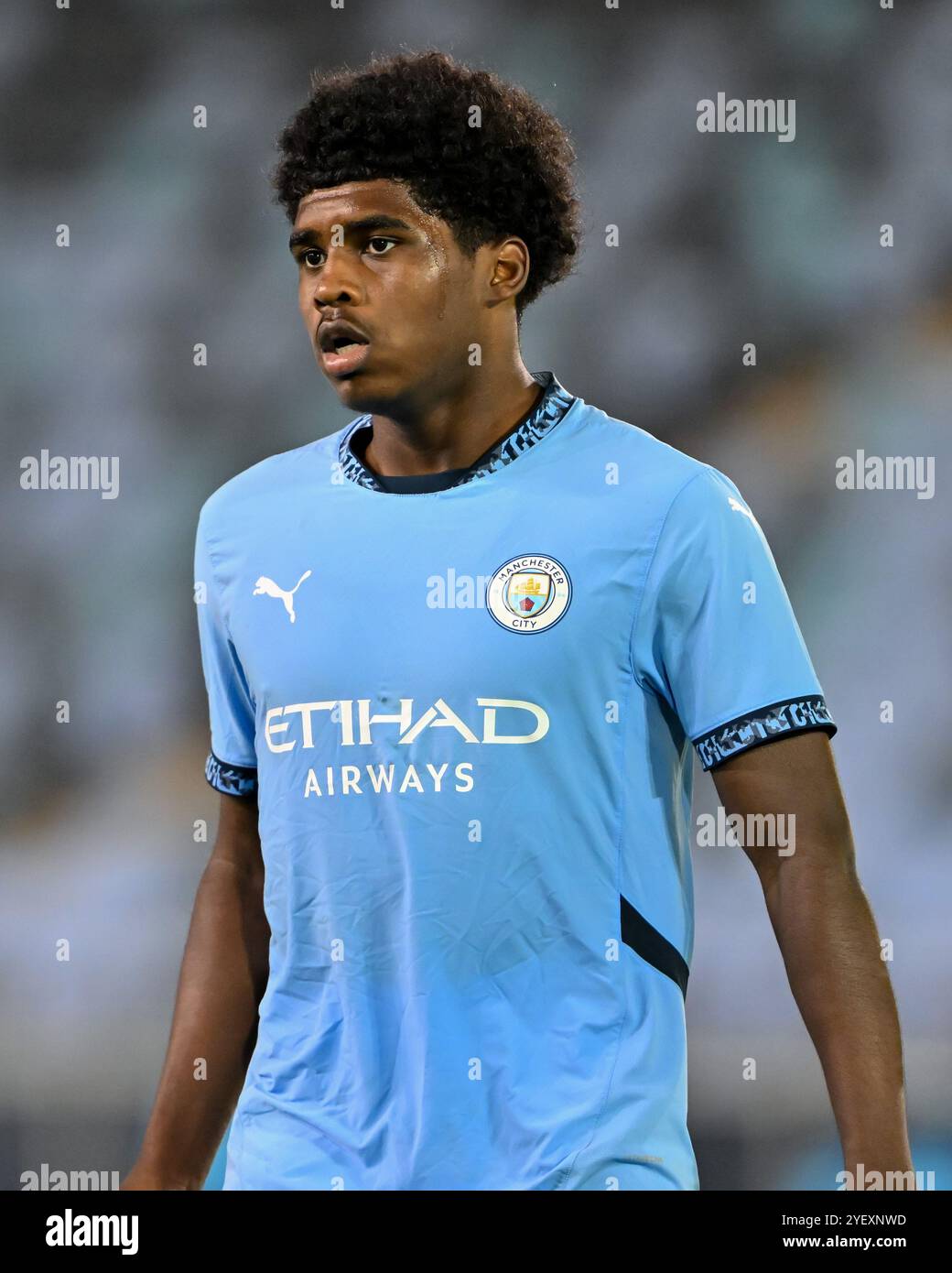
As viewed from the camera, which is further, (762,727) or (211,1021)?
(211,1021)

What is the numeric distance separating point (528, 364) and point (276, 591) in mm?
1671

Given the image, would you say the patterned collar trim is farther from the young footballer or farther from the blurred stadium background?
the blurred stadium background

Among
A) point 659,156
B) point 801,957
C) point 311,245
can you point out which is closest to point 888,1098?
point 801,957

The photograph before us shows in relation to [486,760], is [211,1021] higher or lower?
lower

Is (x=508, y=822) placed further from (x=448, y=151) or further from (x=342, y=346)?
(x=448, y=151)

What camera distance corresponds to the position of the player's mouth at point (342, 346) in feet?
5.52

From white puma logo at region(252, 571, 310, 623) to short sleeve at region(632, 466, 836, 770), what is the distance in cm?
34

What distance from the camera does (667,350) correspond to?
3.34 m

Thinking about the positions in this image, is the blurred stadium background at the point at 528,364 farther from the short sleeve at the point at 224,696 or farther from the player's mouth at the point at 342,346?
the player's mouth at the point at 342,346

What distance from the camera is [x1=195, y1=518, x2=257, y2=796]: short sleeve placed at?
1.84 metres

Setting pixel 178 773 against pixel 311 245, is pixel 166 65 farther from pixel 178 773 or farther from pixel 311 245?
pixel 311 245

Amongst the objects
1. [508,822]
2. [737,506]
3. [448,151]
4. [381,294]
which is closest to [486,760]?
[508,822]

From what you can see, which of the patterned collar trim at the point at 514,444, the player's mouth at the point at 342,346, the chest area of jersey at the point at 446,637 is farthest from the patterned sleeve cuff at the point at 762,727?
the player's mouth at the point at 342,346

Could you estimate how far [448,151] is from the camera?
1769 mm
